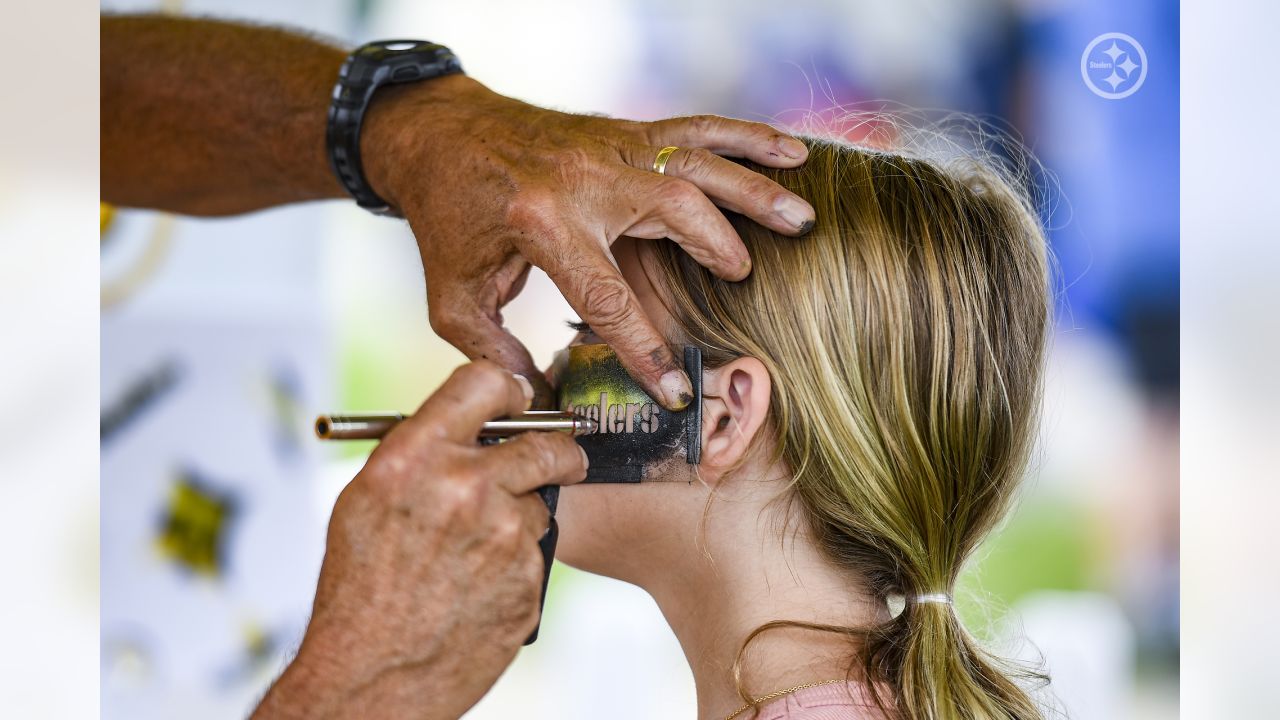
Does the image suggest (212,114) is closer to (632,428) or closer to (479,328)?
(479,328)

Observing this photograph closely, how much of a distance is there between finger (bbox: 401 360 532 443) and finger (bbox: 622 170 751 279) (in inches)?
13.0

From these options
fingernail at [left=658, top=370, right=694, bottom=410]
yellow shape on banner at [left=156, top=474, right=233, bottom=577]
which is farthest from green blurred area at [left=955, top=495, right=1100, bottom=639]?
yellow shape on banner at [left=156, top=474, right=233, bottom=577]

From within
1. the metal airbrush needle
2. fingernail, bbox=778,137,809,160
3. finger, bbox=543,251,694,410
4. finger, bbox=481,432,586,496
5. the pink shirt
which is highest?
fingernail, bbox=778,137,809,160

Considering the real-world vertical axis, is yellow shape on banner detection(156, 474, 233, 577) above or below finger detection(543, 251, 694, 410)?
below

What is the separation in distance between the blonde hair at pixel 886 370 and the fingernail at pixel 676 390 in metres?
0.06

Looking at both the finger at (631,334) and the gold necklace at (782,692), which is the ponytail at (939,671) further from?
the finger at (631,334)

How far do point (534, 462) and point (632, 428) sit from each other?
237 millimetres

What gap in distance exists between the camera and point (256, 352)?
3.01m

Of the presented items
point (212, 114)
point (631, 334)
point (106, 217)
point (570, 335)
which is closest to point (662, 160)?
point (631, 334)

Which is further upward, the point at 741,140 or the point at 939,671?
the point at 741,140

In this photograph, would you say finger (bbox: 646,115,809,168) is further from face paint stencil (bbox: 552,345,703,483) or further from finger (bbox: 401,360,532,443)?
finger (bbox: 401,360,532,443)

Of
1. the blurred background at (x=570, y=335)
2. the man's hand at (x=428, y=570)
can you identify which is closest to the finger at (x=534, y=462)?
the man's hand at (x=428, y=570)

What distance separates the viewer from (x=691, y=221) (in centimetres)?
126

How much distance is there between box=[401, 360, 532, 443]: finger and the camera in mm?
1039
